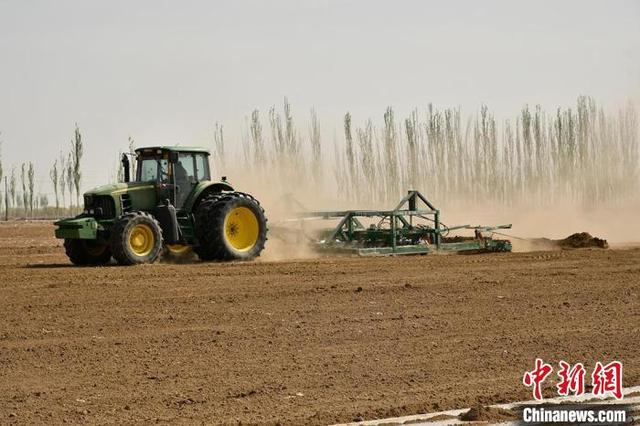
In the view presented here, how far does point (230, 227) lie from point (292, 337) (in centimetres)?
908

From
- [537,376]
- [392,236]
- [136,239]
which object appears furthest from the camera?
[392,236]

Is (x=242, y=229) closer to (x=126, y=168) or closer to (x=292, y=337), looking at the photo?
(x=126, y=168)

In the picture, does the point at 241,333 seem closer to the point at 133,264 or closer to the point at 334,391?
the point at 334,391

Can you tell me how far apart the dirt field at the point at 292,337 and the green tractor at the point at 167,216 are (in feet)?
2.94

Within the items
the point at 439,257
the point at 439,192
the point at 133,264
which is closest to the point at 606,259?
the point at 439,257

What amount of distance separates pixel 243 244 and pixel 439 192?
37.8 m

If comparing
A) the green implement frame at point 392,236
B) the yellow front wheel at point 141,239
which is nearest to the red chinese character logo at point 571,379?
the yellow front wheel at point 141,239

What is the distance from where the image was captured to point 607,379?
9070mm

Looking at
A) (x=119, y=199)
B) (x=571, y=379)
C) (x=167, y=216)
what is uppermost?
(x=119, y=199)

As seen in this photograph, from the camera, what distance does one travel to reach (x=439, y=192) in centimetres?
5744

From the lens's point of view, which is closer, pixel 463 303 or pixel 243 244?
pixel 463 303

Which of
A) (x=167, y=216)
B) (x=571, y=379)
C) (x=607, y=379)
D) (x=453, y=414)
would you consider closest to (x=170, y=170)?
(x=167, y=216)

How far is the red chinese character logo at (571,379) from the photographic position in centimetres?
879

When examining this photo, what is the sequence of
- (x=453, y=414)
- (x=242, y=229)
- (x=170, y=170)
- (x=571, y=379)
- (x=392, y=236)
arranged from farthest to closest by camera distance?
(x=392, y=236)
(x=242, y=229)
(x=170, y=170)
(x=571, y=379)
(x=453, y=414)
